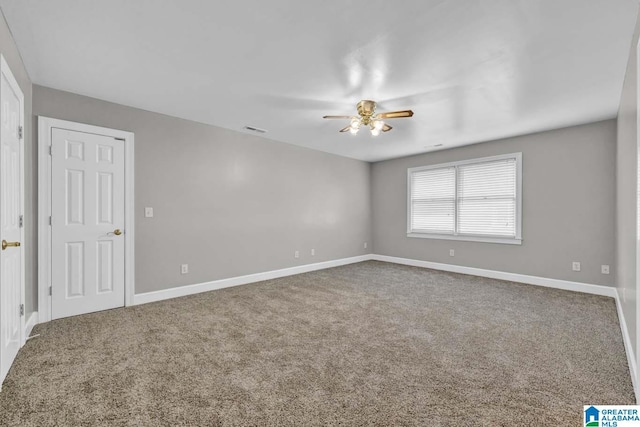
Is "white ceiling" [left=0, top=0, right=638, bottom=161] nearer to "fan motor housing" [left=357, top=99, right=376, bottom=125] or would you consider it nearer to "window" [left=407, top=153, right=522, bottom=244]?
"fan motor housing" [left=357, top=99, right=376, bottom=125]

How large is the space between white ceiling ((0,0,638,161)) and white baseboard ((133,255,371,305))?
2.36m

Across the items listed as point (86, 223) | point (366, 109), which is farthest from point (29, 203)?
point (366, 109)

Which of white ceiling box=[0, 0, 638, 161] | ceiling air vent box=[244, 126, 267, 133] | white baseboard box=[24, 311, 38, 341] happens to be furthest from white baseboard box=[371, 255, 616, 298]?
white baseboard box=[24, 311, 38, 341]

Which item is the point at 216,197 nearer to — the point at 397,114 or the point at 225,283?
the point at 225,283

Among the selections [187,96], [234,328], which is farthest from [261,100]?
[234,328]

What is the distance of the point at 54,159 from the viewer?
124 inches

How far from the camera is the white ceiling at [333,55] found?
198 centimetres

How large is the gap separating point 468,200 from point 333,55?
14.0ft

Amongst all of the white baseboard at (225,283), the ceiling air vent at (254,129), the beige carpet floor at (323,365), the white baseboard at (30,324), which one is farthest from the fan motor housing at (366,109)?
the white baseboard at (30,324)

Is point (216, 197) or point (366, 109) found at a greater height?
point (366, 109)

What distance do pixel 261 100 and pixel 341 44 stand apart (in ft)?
4.72

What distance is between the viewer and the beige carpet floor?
1.71 metres

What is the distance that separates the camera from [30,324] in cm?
286

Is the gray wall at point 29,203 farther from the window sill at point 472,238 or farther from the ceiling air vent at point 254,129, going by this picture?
the window sill at point 472,238
